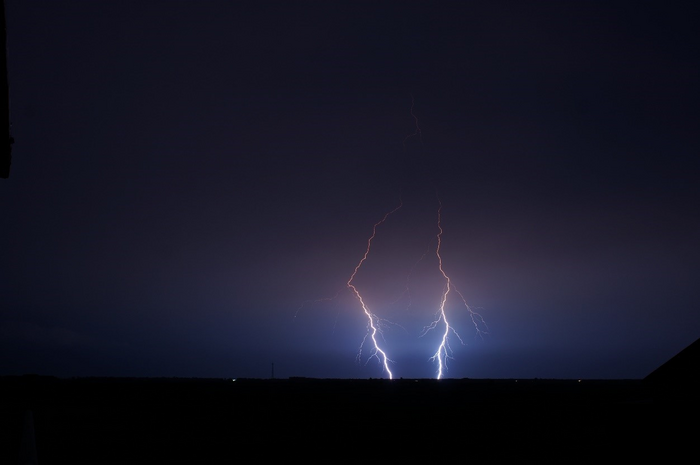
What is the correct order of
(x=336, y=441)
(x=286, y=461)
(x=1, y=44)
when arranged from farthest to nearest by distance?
(x=336, y=441) < (x=286, y=461) < (x=1, y=44)

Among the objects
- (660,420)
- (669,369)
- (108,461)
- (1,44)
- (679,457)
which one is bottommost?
(108,461)

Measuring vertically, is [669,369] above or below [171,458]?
above

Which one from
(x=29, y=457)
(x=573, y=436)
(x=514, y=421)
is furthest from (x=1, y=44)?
(x=514, y=421)

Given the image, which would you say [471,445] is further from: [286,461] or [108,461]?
[108,461]

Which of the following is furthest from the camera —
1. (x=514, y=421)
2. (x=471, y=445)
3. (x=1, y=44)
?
(x=514, y=421)

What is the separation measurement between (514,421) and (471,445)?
9.05 meters

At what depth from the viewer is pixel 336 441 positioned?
17344 mm

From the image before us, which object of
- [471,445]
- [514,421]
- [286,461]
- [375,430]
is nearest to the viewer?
[286,461]

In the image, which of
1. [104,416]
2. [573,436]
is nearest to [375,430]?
[573,436]

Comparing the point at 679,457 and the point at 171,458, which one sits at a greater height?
the point at 679,457

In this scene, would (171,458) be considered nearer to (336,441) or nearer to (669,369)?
(336,441)

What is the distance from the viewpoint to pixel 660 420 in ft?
9.48

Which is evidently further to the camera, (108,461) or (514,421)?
(514,421)

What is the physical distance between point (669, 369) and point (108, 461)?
13862mm
